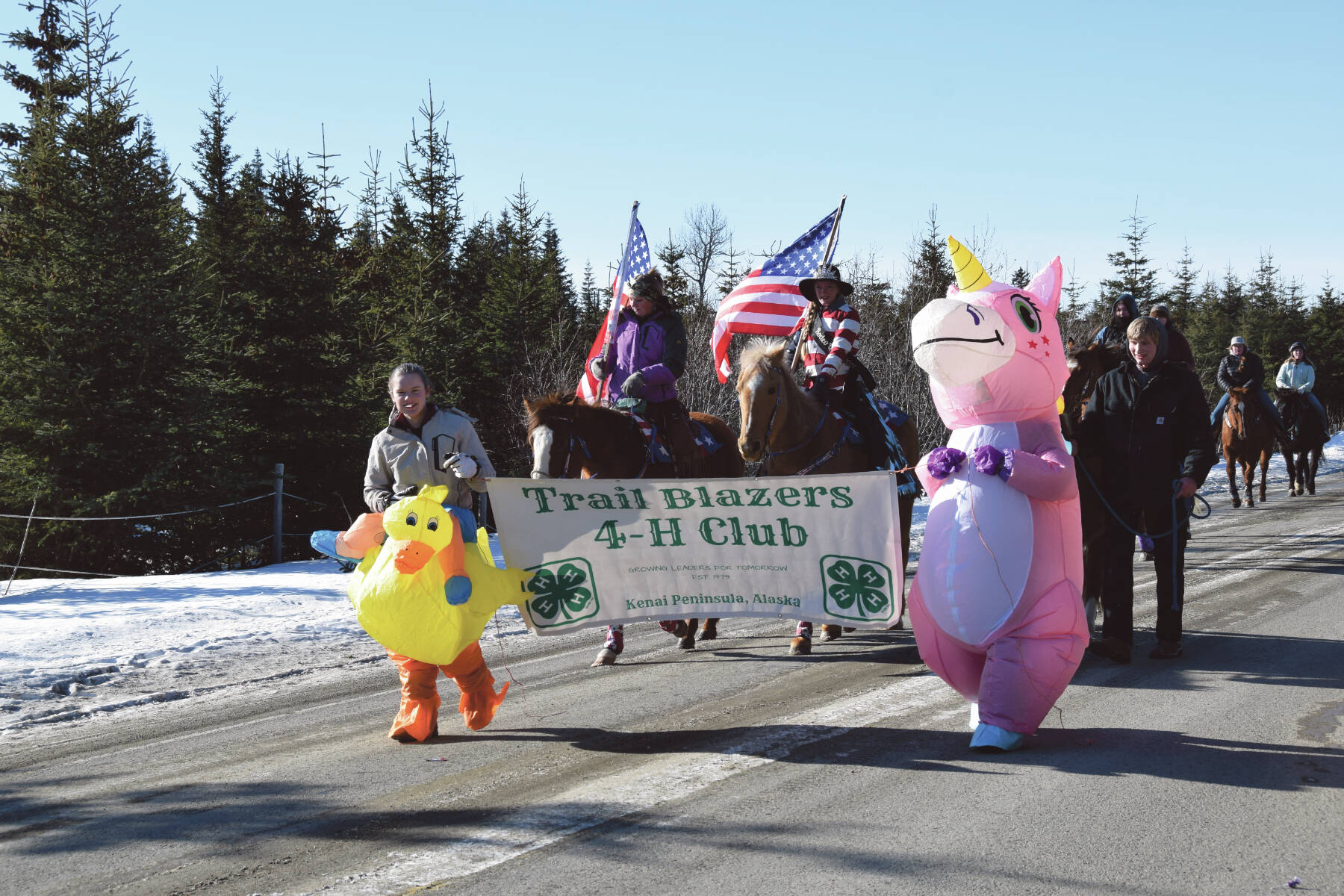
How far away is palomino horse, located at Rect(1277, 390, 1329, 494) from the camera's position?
1816 centimetres

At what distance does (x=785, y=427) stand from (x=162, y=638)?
18.2 feet

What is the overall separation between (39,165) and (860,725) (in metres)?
14.5

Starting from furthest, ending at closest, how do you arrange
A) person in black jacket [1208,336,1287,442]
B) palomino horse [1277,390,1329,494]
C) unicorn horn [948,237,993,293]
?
palomino horse [1277,390,1329,494]
person in black jacket [1208,336,1287,442]
unicorn horn [948,237,993,293]

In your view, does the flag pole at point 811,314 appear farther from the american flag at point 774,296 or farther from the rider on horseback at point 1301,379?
the rider on horseback at point 1301,379

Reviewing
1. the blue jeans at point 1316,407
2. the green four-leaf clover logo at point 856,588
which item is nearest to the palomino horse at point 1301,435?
the blue jeans at point 1316,407

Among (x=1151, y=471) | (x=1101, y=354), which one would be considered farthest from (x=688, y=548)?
(x=1101, y=354)

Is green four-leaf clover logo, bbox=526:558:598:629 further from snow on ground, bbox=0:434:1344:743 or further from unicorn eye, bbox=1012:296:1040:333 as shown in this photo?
unicorn eye, bbox=1012:296:1040:333

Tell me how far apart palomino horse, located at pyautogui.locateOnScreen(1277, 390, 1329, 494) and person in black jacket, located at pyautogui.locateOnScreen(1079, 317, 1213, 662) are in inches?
502

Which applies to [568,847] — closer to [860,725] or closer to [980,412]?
[860,725]

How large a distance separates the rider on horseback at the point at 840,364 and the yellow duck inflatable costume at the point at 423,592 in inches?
151

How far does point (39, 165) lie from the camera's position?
1439cm

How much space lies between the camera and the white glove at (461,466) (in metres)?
5.47

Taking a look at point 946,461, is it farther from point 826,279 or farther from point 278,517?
point 278,517

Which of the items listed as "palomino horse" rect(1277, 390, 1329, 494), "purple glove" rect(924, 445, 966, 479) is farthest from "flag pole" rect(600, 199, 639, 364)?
"palomino horse" rect(1277, 390, 1329, 494)
